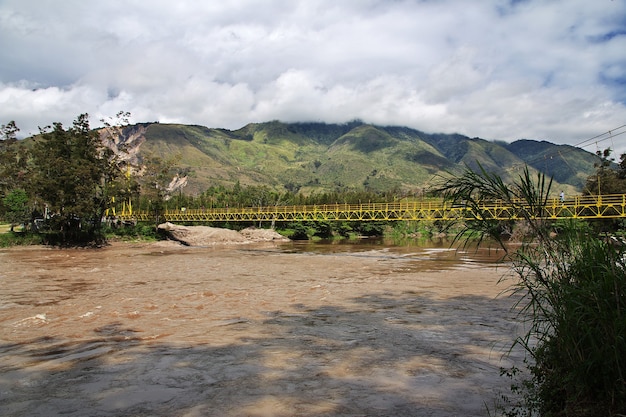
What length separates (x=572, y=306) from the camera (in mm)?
3908

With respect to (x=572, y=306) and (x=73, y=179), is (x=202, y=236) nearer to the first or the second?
(x=73, y=179)

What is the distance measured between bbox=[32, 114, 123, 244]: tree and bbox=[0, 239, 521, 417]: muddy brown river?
23743 millimetres

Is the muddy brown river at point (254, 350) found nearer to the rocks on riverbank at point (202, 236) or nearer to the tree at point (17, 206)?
the rocks on riverbank at point (202, 236)

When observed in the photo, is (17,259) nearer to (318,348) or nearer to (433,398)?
(318,348)

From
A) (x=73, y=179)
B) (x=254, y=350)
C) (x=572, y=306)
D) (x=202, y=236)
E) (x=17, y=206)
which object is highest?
(x=73, y=179)

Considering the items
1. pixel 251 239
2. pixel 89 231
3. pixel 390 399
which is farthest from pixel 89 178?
pixel 390 399

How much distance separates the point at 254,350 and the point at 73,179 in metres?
36.1

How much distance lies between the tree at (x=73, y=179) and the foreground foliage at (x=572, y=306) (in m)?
38.3

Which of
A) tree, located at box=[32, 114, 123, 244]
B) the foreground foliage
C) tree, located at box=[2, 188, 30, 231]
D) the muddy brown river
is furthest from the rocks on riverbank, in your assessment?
the foreground foliage

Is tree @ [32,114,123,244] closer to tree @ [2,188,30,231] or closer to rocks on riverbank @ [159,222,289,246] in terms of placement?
tree @ [2,188,30,231]

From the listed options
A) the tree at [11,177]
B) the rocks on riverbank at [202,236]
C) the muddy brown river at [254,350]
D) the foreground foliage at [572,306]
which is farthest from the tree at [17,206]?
the foreground foliage at [572,306]

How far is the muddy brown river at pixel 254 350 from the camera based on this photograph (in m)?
4.71

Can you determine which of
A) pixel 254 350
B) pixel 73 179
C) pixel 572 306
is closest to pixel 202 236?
pixel 73 179

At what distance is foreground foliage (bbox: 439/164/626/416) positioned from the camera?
3.41 meters
